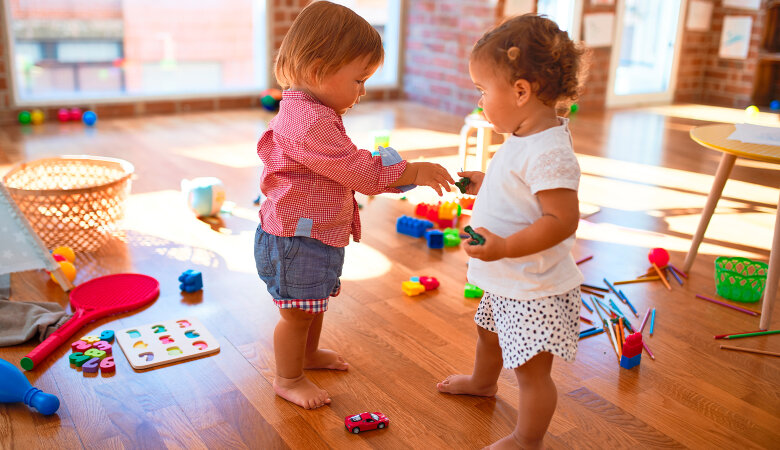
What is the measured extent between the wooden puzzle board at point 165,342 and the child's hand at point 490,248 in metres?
0.76

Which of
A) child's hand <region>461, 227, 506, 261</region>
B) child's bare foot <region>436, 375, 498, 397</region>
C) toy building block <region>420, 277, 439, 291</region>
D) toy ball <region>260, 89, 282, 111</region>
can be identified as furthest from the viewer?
toy ball <region>260, 89, 282, 111</region>

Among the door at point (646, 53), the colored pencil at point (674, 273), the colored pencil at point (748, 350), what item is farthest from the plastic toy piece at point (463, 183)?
the door at point (646, 53)

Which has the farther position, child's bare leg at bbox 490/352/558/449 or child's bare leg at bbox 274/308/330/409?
child's bare leg at bbox 274/308/330/409

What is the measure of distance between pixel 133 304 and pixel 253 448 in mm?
662

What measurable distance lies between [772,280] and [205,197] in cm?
171

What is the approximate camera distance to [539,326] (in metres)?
1.15

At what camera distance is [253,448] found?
1.26 meters

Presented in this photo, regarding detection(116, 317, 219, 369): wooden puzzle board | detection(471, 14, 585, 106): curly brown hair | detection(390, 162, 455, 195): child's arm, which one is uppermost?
detection(471, 14, 585, 106): curly brown hair

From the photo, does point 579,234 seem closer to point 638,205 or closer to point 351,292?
point 638,205

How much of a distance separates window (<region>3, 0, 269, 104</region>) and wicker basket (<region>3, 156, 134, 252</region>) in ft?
6.37

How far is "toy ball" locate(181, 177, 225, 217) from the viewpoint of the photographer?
240cm

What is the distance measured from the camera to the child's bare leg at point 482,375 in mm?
1372

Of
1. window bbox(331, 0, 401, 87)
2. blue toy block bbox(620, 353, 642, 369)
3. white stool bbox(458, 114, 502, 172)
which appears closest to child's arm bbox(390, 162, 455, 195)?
blue toy block bbox(620, 353, 642, 369)

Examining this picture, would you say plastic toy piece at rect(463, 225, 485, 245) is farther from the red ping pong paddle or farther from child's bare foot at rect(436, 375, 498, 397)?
the red ping pong paddle
